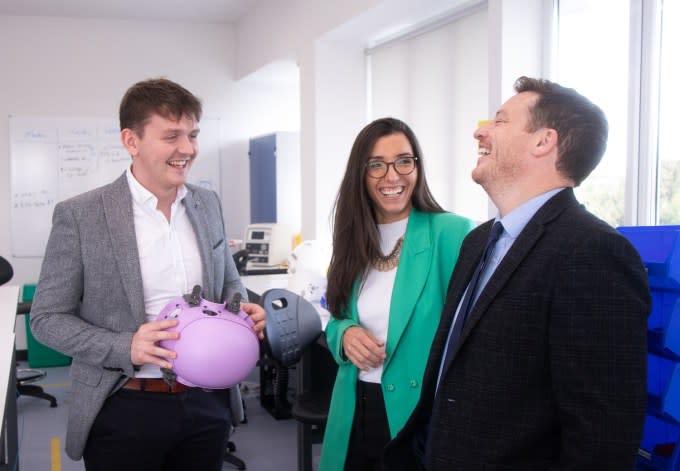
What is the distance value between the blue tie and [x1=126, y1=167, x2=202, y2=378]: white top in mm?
724

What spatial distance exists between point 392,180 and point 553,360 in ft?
2.66

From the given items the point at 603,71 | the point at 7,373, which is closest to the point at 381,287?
the point at 7,373

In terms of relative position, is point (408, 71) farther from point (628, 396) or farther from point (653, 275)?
point (628, 396)

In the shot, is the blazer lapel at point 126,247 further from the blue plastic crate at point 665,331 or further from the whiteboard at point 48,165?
the whiteboard at point 48,165

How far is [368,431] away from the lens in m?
1.71

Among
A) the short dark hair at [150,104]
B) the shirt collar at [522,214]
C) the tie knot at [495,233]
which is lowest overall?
the tie knot at [495,233]

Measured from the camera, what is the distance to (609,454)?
1029 mm

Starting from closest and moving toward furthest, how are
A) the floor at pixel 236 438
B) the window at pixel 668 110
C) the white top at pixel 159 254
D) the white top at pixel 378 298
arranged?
1. the white top at pixel 159 254
2. the white top at pixel 378 298
3. the window at pixel 668 110
4. the floor at pixel 236 438

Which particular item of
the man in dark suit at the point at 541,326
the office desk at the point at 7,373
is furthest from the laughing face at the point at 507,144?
the office desk at the point at 7,373

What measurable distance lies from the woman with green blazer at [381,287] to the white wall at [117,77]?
450 cm

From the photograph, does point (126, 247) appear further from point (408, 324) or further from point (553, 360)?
point (553, 360)

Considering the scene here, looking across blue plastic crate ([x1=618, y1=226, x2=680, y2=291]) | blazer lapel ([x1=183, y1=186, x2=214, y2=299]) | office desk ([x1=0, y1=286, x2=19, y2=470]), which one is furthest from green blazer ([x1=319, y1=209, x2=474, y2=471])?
office desk ([x1=0, y1=286, x2=19, y2=470])

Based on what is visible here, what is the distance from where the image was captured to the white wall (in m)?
5.53

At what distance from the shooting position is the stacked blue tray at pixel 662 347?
1.38 m
